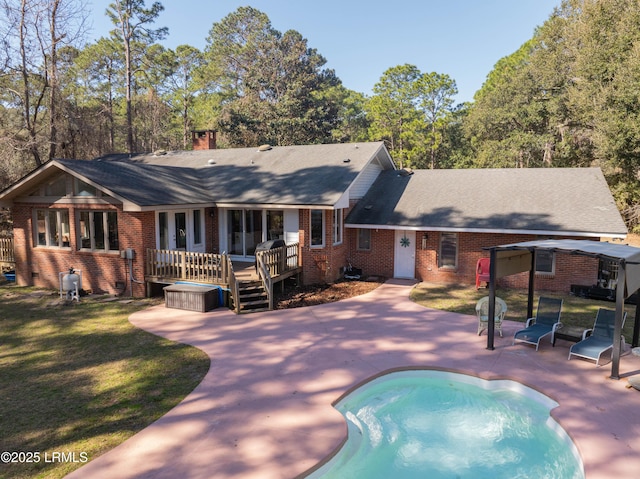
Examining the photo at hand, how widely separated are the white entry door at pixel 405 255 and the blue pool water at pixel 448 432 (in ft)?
28.8

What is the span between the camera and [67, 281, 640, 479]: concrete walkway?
5434mm

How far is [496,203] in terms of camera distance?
16.5 meters

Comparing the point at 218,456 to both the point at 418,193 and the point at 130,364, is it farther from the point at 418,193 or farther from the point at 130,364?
the point at 418,193

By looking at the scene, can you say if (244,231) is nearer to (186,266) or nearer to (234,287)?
(186,266)

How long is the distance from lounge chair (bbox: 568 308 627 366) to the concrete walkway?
Result: 292mm

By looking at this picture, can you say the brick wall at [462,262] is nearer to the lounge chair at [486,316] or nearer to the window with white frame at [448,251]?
the window with white frame at [448,251]

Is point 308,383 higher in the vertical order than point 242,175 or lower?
lower

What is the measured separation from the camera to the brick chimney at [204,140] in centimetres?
2509

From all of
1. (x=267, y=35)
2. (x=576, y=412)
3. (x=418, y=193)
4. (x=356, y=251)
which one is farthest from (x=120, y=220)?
(x=267, y=35)

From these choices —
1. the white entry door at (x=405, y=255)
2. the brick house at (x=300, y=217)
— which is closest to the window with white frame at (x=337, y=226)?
the brick house at (x=300, y=217)

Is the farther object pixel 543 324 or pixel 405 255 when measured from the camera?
pixel 405 255

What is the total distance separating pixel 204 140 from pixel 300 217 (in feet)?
42.6

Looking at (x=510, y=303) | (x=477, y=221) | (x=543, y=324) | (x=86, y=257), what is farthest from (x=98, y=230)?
(x=510, y=303)

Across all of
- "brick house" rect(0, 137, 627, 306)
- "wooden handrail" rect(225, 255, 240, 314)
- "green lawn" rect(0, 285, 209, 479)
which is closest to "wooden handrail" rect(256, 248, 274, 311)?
"wooden handrail" rect(225, 255, 240, 314)
